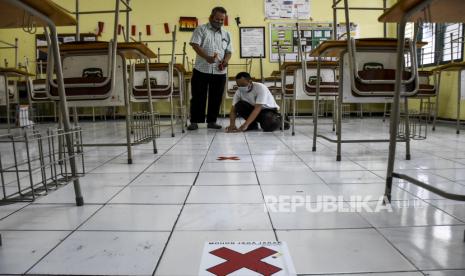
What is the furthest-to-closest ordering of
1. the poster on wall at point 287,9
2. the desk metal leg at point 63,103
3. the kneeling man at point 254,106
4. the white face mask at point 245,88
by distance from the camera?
1. the poster on wall at point 287,9
2. the white face mask at point 245,88
3. the kneeling man at point 254,106
4. the desk metal leg at point 63,103

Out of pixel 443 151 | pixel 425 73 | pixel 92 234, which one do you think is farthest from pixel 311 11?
pixel 92 234

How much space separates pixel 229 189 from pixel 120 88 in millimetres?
1003

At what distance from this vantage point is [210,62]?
384 centimetres

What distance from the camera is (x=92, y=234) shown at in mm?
1024

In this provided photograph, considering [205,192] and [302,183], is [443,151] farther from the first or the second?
[205,192]

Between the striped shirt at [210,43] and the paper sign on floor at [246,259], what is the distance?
3.19 meters

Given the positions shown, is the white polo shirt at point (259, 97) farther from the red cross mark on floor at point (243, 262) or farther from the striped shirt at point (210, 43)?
the red cross mark on floor at point (243, 262)

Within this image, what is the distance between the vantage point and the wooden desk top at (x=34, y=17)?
108 cm

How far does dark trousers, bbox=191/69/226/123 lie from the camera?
4023 millimetres

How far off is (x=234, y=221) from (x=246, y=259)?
251 mm

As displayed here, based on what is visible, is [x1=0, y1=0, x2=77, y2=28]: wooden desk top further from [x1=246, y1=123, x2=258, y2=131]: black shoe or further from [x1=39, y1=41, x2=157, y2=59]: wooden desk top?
[x1=246, y1=123, x2=258, y2=131]: black shoe

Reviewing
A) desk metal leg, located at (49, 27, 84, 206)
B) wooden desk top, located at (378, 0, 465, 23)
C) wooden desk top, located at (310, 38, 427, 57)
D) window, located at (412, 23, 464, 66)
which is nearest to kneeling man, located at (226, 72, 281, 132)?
wooden desk top, located at (310, 38, 427, 57)

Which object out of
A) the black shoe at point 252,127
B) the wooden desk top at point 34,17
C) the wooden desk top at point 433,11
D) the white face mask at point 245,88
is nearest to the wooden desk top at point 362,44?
the wooden desk top at point 433,11

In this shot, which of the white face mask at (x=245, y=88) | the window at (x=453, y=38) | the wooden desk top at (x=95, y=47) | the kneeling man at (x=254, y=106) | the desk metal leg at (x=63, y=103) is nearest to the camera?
the desk metal leg at (x=63, y=103)
